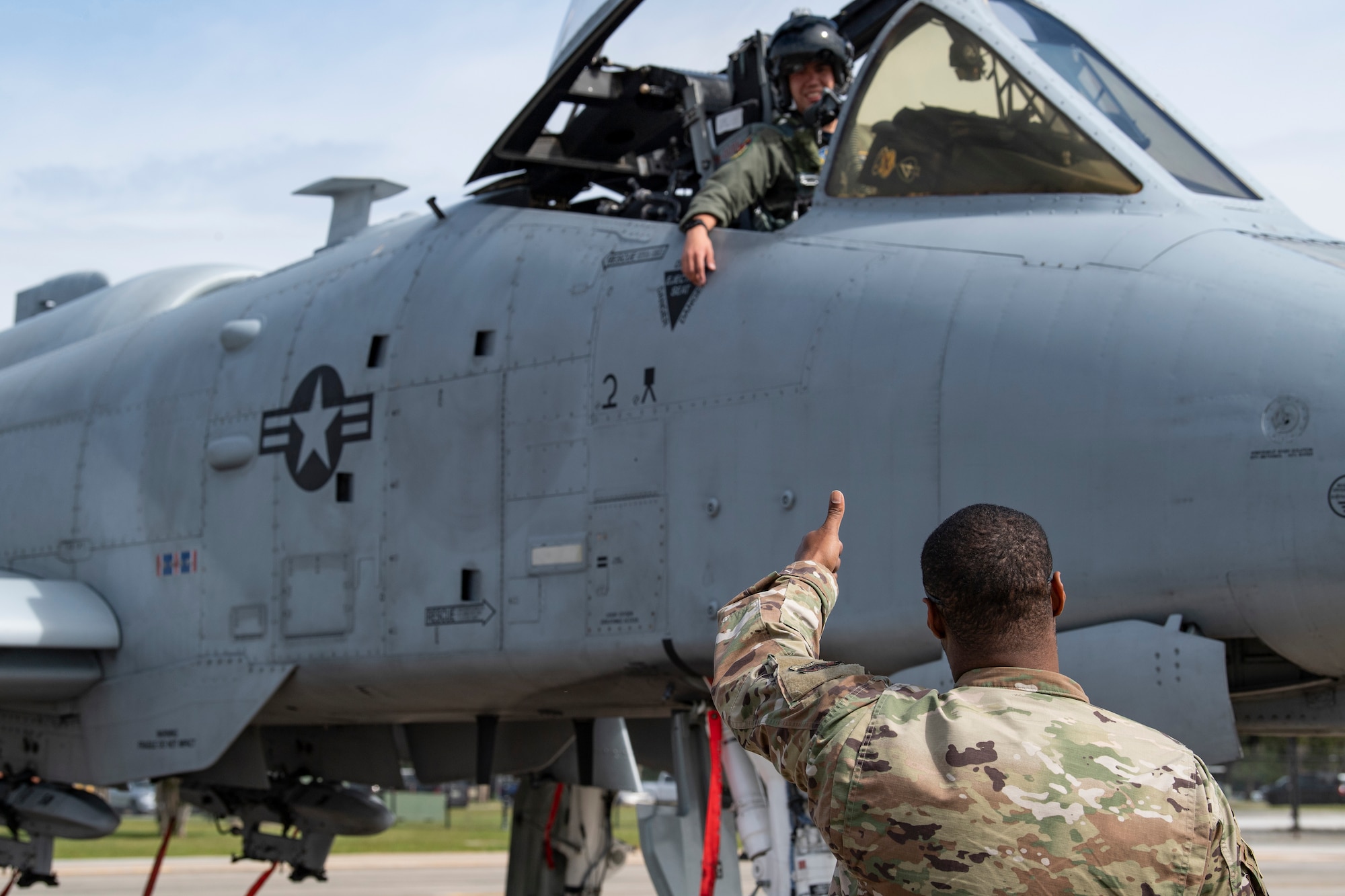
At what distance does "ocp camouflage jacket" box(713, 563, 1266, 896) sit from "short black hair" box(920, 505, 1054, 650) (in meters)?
0.07

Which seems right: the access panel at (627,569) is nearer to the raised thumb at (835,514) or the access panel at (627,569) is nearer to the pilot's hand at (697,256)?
the pilot's hand at (697,256)

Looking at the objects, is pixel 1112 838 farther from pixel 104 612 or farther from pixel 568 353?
pixel 104 612

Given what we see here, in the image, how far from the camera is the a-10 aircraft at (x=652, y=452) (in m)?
4.69

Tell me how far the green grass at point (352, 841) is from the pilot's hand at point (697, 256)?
19.7 metres

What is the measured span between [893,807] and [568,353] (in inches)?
175

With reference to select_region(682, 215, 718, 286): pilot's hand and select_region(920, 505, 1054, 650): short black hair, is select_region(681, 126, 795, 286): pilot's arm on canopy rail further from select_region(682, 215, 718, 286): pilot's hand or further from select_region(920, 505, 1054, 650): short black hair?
select_region(920, 505, 1054, 650): short black hair

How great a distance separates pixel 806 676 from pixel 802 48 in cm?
491

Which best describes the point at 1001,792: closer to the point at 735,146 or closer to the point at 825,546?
the point at 825,546

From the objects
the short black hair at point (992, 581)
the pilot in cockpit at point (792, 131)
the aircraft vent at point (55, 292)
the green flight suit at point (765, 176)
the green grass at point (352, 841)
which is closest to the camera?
the short black hair at point (992, 581)

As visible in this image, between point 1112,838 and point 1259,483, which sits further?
point 1259,483

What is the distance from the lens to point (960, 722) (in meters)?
2.28

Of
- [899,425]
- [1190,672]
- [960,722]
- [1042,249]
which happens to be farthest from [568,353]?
[960,722]

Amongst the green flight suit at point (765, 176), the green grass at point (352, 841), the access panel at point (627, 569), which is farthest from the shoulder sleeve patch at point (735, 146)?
the green grass at point (352, 841)

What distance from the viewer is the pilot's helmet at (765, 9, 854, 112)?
22.2ft
